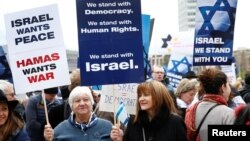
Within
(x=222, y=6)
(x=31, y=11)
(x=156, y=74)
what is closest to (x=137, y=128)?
(x=31, y=11)

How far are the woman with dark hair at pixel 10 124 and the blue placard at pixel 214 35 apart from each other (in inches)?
122

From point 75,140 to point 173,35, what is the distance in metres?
9.27

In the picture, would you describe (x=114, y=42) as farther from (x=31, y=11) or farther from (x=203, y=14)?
(x=203, y=14)

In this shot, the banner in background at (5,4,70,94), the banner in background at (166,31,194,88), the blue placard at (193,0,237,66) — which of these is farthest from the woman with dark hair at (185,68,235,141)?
the banner in background at (166,31,194,88)

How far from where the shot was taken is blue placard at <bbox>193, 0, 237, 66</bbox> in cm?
711

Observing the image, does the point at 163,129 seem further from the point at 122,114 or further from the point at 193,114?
the point at 122,114

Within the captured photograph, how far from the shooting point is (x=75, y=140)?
504 centimetres

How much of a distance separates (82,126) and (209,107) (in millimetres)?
1311

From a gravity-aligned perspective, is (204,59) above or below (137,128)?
above

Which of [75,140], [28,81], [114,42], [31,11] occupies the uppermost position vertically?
[31,11]

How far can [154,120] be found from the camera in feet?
15.8

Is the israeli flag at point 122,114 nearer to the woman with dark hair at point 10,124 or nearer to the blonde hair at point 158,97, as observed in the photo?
the blonde hair at point 158,97

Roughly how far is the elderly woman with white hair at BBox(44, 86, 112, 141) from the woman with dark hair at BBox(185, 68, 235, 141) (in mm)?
885

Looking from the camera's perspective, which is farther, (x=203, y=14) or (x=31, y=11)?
(x=203, y=14)
